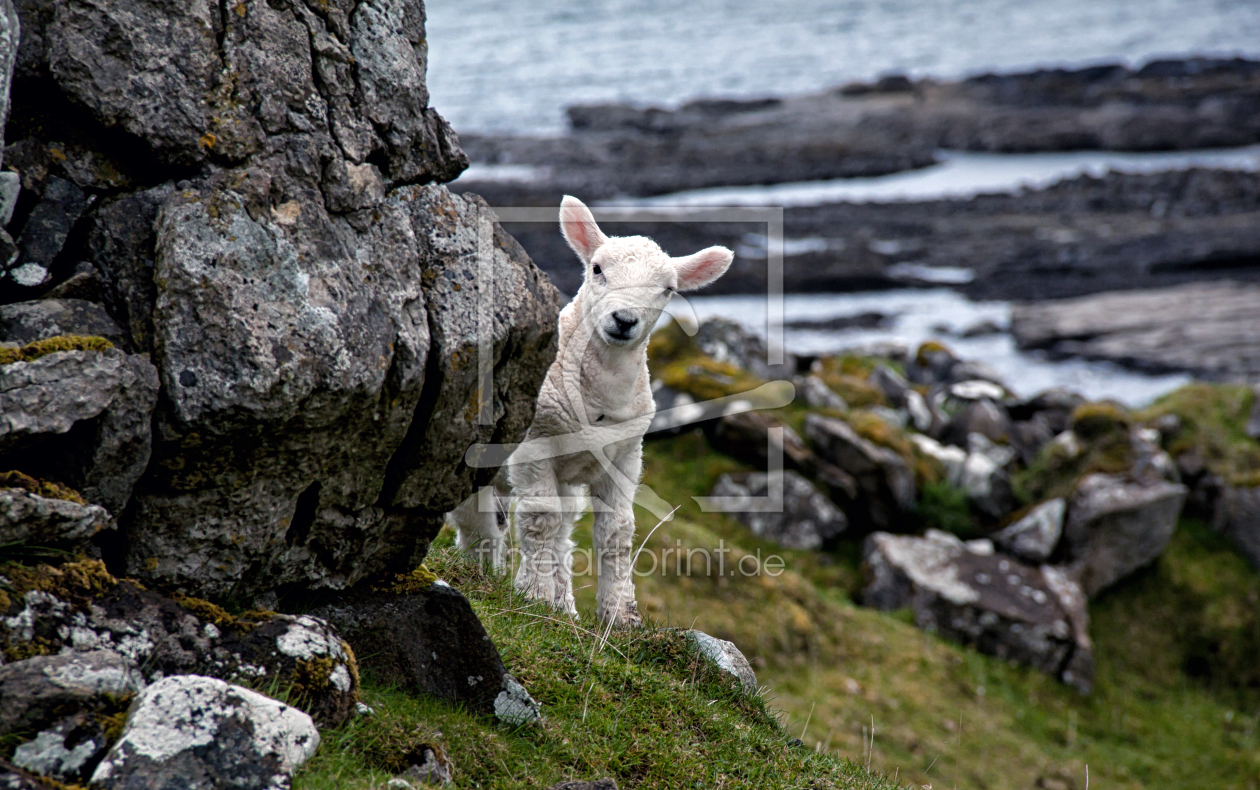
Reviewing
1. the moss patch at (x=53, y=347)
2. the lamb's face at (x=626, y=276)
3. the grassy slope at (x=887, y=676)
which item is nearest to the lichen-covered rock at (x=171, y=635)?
the moss patch at (x=53, y=347)

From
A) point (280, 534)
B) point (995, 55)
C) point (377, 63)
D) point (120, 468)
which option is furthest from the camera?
point (995, 55)

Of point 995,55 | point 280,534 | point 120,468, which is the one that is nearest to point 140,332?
point 120,468

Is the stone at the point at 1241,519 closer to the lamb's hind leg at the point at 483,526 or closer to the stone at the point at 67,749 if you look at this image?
the lamb's hind leg at the point at 483,526

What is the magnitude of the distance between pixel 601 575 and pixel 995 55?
65781 millimetres

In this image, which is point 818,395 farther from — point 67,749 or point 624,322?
point 67,749

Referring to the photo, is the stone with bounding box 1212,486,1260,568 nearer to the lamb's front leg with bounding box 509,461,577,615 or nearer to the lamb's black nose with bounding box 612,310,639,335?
the lamb's front leg with bounding box 509,461,577,615

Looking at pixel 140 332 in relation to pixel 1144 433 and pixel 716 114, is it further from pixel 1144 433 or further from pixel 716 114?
pixel 716 114

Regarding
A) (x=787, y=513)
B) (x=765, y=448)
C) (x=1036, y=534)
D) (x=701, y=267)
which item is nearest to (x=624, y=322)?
(x=701, y=267)

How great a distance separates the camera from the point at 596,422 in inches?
277

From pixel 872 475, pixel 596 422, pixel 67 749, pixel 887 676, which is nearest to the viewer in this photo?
pixel 67 749

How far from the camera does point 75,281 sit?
140 inches

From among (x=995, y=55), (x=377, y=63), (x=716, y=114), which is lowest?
(x=377, y=63)

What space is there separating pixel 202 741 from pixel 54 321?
5.51ft

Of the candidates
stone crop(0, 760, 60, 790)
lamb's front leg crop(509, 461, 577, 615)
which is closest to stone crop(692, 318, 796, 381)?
lamb's front leg crop(509, 461, 577, 615)
